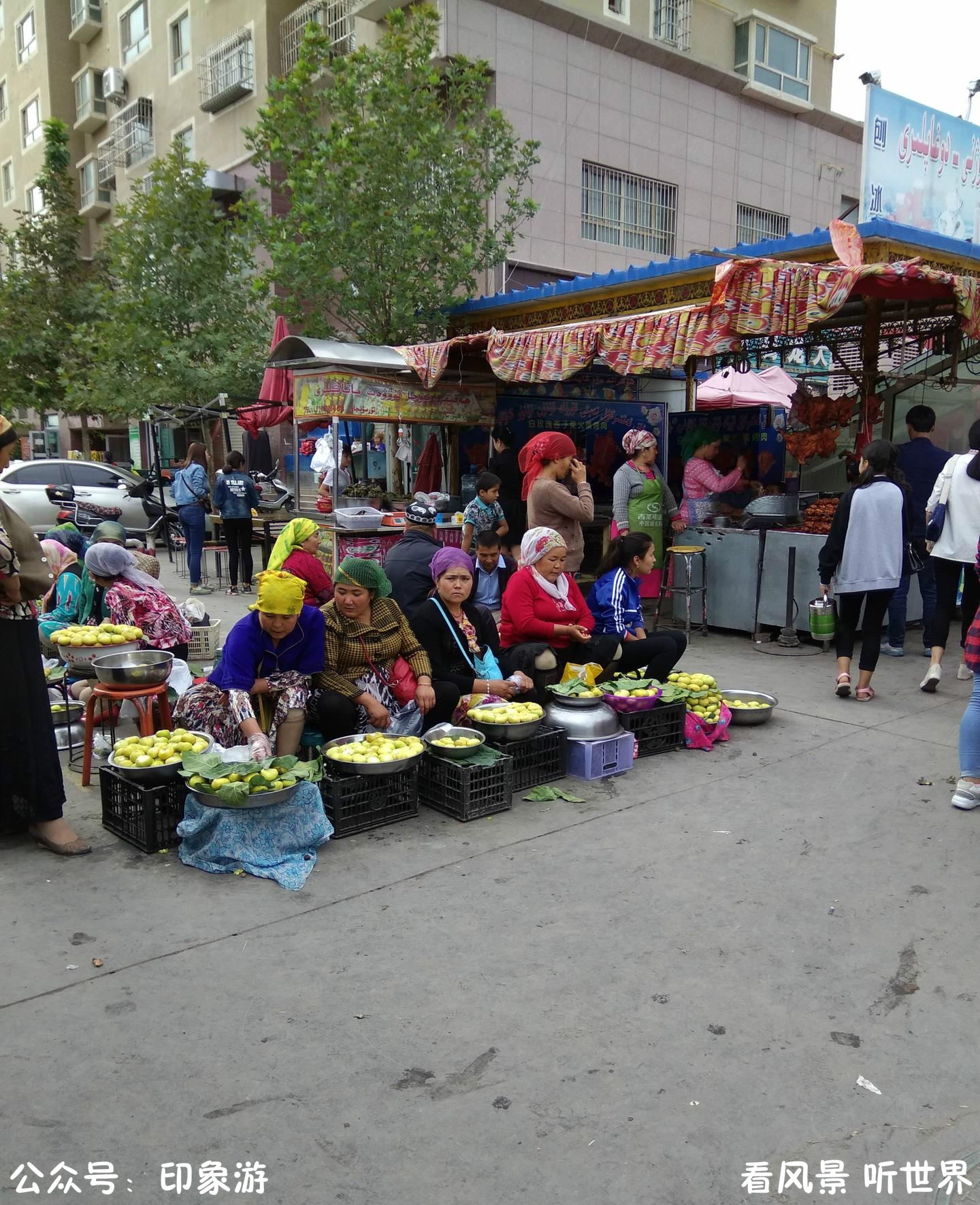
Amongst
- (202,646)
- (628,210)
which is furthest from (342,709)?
(628,210)

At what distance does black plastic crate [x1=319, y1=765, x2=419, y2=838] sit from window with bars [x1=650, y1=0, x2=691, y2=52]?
19.3 meters

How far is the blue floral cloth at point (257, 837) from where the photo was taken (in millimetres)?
4094

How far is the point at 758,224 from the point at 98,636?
64.0 feet

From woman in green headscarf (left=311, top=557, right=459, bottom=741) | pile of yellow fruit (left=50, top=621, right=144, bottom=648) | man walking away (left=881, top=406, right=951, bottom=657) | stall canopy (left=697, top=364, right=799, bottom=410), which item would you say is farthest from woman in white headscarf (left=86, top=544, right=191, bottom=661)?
stall canopy (left=697, top=364, right=799, bottom=410)

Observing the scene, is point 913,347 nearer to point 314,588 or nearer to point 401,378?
point 401,378

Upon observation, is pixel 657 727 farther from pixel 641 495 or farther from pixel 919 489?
pixel 641 495

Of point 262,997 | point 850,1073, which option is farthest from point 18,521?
point 850,1073

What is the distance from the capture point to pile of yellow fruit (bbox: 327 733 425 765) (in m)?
4.47

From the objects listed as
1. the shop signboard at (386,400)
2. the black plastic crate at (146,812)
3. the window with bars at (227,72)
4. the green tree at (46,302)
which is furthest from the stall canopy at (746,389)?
the green tree at (46,302)

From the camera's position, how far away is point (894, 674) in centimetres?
769

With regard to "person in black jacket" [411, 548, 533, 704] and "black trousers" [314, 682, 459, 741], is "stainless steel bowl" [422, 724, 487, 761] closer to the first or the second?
"black trousers" [314, 682, 459, 741]

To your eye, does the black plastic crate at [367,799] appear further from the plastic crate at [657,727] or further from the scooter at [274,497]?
the scooter at [274,497]

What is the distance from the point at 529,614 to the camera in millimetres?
5984

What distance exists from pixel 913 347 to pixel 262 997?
11426 millimetres
